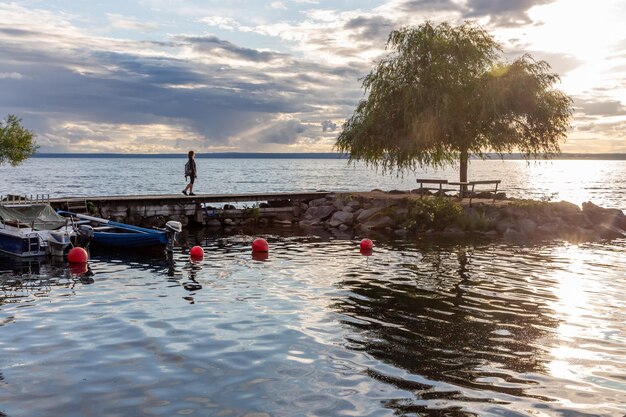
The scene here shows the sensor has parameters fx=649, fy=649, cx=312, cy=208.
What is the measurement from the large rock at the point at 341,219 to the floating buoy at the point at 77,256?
48.7 ft

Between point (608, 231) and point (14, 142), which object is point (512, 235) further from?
point (14, 142)

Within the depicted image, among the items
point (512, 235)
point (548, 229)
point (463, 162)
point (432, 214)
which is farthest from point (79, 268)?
point (463, 162)

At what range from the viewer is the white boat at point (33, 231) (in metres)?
21.8

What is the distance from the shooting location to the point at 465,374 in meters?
9.78

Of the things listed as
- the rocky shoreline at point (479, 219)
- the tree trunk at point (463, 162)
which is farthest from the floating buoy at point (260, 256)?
the tree trunk at point (463, 162)

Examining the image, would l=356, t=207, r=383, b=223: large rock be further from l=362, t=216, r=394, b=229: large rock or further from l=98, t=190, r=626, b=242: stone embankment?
l=362, t=216, r=394, b=229: large rock

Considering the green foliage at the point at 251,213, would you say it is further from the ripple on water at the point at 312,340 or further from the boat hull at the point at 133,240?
the ripple on water at the point at 312,340

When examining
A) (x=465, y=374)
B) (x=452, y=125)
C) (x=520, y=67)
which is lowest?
(x=465, y=374)

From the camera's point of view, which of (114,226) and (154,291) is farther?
(114,226)

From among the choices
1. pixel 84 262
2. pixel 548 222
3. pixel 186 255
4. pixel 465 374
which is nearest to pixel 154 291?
pixel 84 262

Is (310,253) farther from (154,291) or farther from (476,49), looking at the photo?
(476,49)

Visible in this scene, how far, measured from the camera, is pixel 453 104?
35094mm

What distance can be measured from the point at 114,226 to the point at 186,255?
3.92m

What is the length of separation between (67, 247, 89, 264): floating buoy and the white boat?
96cm
